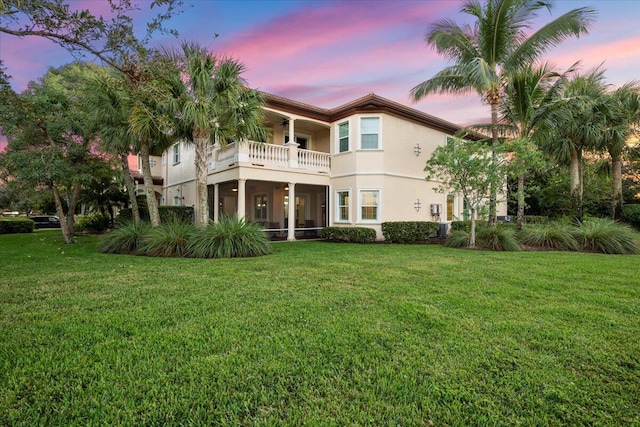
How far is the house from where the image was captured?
44.8ft

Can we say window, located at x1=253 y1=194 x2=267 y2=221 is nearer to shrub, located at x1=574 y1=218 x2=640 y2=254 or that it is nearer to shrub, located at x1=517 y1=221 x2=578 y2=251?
shrub, located at x1=517 y1=221 x2=578 y2=251

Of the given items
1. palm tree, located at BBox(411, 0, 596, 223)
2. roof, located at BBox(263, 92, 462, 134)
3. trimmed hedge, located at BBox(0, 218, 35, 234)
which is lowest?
trimmed hedge, located at BBox(0, 218, 35, 234)

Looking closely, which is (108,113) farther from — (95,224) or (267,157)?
(95,224)

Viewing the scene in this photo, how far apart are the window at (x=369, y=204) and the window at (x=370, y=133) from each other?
6.93ft

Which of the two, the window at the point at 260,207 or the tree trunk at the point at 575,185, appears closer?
the tree trunk at the point at 575,185

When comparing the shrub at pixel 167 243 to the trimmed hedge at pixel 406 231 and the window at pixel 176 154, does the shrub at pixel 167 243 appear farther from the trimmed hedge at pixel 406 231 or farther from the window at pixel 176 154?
the window at pixel 176 154

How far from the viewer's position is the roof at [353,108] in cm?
1356

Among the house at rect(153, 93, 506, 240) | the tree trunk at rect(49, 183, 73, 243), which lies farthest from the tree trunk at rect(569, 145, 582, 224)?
the tree trunk at rect(49, 183, 73, 243)

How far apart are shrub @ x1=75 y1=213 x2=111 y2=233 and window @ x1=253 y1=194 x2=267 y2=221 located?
32.4 ft

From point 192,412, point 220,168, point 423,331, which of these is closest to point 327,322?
point 423,331

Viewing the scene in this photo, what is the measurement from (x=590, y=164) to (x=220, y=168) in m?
31.7

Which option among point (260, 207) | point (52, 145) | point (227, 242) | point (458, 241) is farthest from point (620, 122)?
point (52, 145)

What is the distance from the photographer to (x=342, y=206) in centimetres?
1527

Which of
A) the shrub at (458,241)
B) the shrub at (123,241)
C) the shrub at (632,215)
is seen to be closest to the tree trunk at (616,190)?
the shrub at (632,215)
